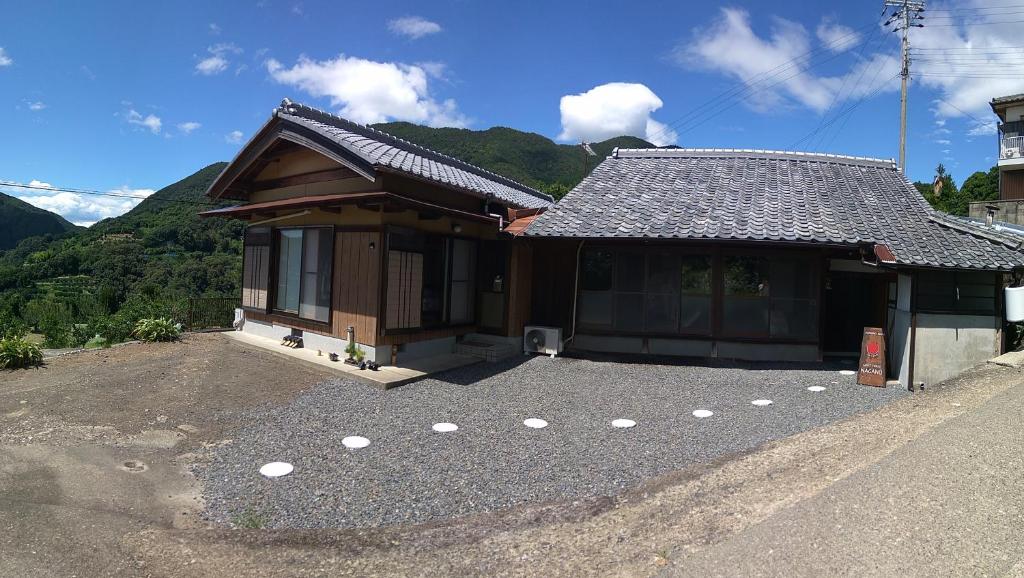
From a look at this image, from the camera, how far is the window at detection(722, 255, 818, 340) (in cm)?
916

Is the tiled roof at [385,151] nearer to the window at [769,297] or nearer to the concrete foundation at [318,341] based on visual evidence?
the concrete foundation at [318,341]

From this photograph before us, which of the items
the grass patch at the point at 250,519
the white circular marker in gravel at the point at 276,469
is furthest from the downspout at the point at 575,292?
the grass patch at the point at 250,519

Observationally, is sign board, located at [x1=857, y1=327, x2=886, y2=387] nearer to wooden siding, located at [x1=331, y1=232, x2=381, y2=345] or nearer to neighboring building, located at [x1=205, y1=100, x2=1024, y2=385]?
neighboring building, located at [x1=205, y1=100, x2=1024, y2=385]

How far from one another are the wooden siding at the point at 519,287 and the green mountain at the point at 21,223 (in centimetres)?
5510

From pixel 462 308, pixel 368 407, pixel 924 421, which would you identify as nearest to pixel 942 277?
pixel 924 421

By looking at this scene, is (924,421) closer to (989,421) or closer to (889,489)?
(989,421)

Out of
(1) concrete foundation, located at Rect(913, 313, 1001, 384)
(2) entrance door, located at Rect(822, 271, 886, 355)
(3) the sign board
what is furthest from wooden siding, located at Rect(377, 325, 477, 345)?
(1) concrete foundation, located at Rect(913, 313, 1001, 384)

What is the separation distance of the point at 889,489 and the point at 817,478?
0.49 meters

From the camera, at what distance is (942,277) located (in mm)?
7691

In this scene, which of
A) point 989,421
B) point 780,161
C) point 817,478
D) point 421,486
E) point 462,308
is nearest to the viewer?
point 817,478

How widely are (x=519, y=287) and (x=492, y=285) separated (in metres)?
0.53

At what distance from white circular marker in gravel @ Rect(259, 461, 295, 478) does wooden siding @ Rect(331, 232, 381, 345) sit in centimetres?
333

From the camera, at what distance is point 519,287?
32.1 feet

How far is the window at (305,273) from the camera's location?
29.7 ft
